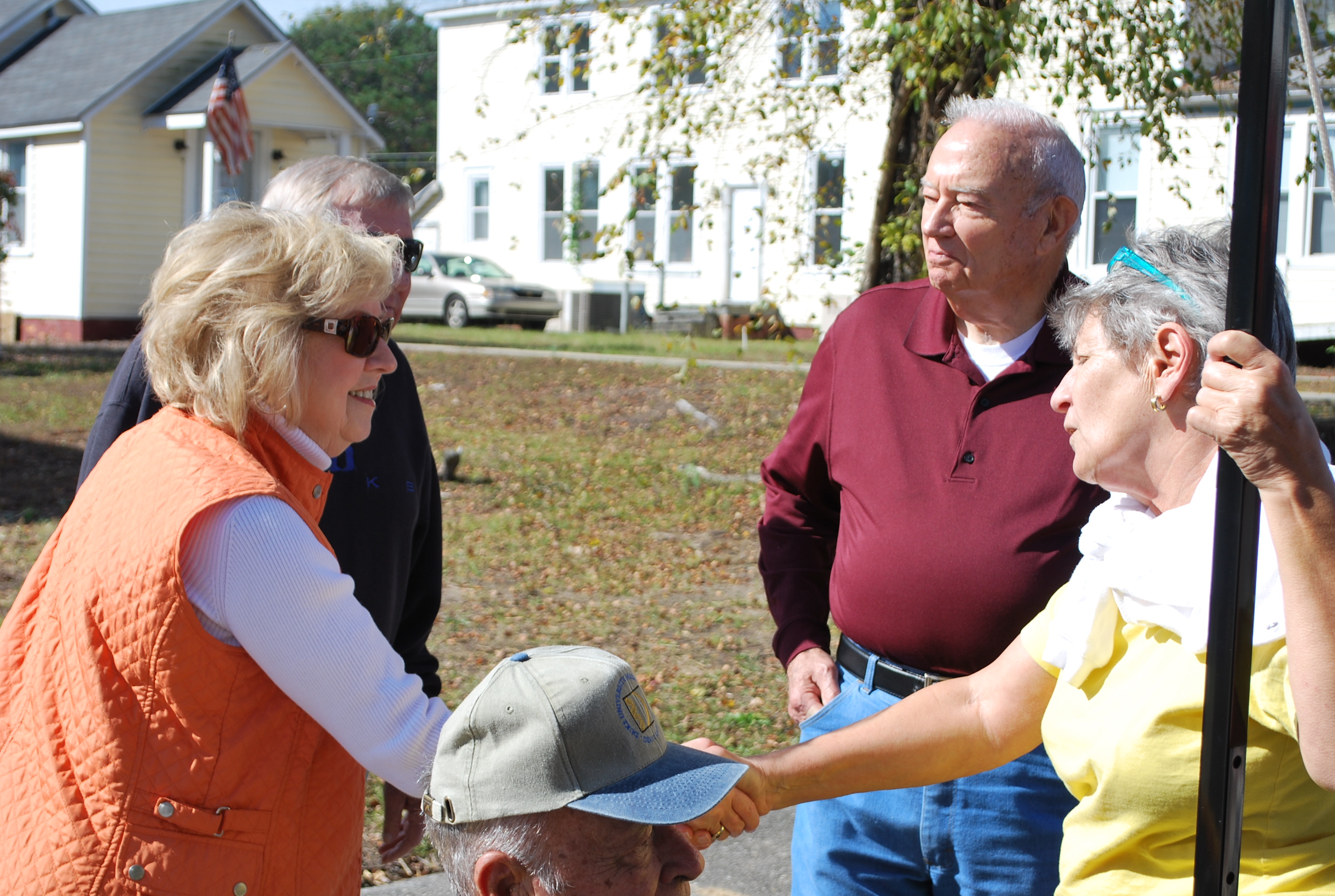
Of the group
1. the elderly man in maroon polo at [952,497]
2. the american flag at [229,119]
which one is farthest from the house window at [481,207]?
the elderly man in maroon polo at [952,497]

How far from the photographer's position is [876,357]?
9.59 feet

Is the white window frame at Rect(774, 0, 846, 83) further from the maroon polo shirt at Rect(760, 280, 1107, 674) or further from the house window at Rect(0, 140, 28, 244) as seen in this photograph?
the house window at Rect(0, 140, 28, 244)

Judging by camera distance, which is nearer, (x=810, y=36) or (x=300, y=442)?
(x=300, y=442)

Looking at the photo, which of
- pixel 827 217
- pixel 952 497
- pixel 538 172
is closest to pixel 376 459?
pixel 952 497

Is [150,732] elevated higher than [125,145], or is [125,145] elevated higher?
[125,145]

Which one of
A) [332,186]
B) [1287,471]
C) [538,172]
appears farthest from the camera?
[538,172]

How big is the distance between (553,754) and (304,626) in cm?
45

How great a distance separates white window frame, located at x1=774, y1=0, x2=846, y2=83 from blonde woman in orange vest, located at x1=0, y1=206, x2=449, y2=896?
20.4 feet

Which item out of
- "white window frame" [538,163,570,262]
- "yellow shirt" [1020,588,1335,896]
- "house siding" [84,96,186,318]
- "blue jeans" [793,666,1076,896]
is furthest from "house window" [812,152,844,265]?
"white window frame" [538,163,570,262]

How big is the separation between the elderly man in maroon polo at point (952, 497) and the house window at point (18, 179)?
2379 centimetres

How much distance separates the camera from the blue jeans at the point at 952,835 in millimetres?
2576

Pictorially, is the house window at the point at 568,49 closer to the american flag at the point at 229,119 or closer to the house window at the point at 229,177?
the american flag at the point at 229,119

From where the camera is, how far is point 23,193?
23.8 m

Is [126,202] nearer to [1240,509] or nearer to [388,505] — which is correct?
[388,505]
